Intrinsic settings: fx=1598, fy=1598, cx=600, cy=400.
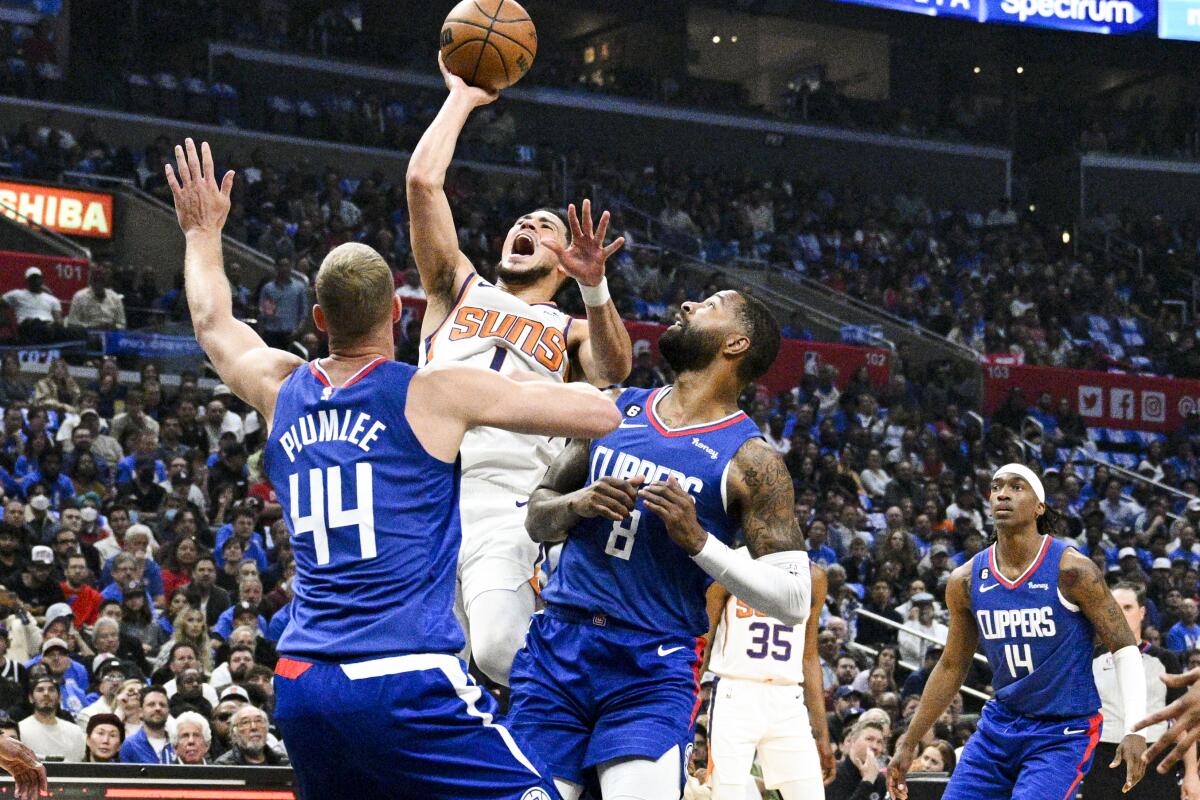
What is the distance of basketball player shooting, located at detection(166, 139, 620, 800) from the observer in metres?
3.96

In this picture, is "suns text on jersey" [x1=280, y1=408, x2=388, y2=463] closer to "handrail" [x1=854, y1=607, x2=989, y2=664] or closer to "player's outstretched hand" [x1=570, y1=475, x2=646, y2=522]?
"player's outstretched hand" [x1=570, y1=475, x2=646, y2=522]

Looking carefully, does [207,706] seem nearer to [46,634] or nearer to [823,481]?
[46,634]

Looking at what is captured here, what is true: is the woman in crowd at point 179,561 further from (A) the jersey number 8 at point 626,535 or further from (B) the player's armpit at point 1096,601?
(A) the jersey number 8 at point 626,535

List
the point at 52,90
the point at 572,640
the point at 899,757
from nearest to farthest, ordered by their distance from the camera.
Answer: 1. the point at 572,640
2. the point at 899,757
3. the point at 52,90

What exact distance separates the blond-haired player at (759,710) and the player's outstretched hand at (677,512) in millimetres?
3792

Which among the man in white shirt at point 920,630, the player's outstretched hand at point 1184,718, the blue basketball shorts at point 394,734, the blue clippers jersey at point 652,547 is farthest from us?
the man in white shirt at point 920,630

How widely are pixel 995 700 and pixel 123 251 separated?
56.0 feet

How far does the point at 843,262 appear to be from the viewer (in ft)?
94.6

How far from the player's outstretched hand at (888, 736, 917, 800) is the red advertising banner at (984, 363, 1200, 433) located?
1806 cm

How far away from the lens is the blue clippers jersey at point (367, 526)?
13.2 ft

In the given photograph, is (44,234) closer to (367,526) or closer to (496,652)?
(496,652)

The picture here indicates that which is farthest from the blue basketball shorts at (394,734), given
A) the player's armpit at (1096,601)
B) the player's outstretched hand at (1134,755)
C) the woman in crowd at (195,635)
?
the woman in crowd at (195,635)

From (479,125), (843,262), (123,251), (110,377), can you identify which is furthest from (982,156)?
(110,377)

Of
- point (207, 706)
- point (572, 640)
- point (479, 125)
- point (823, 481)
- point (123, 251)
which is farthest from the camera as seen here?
point (479, 125)
